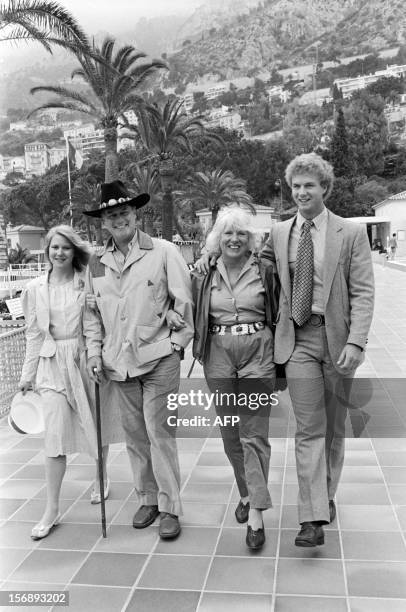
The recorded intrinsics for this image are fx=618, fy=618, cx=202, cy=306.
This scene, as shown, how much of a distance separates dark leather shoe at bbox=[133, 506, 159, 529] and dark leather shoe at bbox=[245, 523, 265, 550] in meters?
0.54

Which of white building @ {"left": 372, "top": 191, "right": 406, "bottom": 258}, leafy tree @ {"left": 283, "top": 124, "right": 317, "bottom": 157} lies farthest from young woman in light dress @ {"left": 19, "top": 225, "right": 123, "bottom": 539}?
leafy tree @ {"left": 283, "top": 124, "right": 317, "bottom": 157}

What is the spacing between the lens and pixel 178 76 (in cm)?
986

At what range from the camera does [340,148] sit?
2775cm

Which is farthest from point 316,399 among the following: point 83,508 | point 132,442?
point 83,508

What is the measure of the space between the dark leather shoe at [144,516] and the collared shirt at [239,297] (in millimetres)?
1061

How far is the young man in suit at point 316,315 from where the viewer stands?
8.79 feet

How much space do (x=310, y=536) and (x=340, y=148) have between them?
27.0 m

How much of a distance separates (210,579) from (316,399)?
2.88 ft

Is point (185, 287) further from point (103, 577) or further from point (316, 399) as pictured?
point (103, 577)

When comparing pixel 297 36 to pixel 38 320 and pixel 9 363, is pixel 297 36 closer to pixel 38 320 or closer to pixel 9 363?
pixel 9 363

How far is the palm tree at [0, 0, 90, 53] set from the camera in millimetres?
7441

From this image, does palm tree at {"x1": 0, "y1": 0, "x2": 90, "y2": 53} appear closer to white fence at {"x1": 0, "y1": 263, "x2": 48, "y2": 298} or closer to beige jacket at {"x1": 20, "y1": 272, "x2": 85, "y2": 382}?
beige jacket at {"x1": 20, "y1": 272, "x2": 85, "y2": 382}

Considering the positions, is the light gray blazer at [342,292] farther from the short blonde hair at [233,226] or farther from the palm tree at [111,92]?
the palm tree at [111,92]

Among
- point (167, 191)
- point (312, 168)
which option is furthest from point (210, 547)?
point (167, 191)
